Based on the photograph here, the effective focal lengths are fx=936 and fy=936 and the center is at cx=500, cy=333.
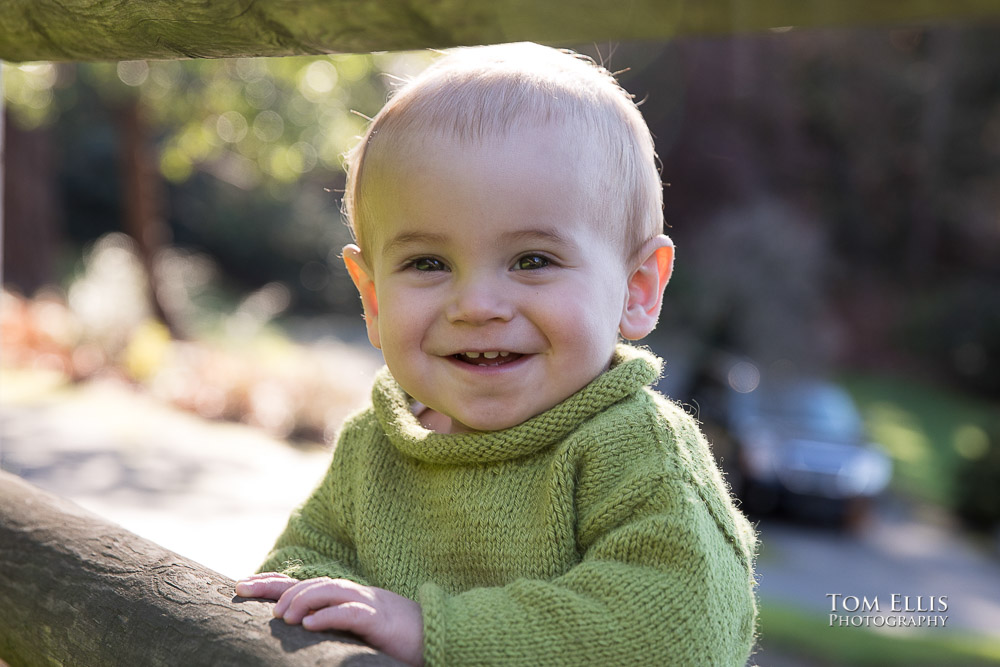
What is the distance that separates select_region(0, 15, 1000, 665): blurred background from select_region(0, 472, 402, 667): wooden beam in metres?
0.92

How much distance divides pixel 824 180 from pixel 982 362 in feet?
19.1

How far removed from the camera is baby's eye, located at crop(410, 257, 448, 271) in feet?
5.00

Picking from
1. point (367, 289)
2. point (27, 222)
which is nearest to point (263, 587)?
point (367, 289)

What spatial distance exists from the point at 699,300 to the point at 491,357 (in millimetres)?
16628

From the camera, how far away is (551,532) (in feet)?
4.65

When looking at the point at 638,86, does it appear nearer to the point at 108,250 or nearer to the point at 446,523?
the point at 108,250

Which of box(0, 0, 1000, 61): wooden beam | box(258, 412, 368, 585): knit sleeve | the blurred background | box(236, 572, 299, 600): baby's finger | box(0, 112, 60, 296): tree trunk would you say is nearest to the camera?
box(0, 0, 1000, 61): wooden beam

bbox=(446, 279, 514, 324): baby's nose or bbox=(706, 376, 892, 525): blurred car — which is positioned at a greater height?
bbox=(706, 376, 892, 525): blurred car

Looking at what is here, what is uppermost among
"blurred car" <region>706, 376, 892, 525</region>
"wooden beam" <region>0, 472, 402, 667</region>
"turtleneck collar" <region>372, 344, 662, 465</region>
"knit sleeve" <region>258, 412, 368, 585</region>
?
"blurred car" <region>706, 376, 892, 525</region>

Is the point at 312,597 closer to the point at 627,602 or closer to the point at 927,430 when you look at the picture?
the point at 627,602

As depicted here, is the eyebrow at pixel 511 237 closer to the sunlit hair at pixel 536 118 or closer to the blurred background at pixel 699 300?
the sunlit hair at pixel 536 118

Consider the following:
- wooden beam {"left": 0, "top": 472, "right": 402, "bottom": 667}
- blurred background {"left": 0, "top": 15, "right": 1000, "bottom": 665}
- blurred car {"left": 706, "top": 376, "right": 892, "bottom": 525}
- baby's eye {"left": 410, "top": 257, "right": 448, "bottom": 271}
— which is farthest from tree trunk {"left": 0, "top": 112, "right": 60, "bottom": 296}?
baby's eye {"left": 410, "top": 257, "right": 448, "bottom": 271}

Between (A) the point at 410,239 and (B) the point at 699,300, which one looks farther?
(B) the point at 699,300

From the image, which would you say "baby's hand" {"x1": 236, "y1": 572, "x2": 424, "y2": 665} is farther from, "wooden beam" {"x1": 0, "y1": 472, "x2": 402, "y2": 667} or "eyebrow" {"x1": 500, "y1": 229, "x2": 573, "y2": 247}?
"eyebrow" {"x1": 500, "y1": 229, "x2": 573, "y2": 247}
